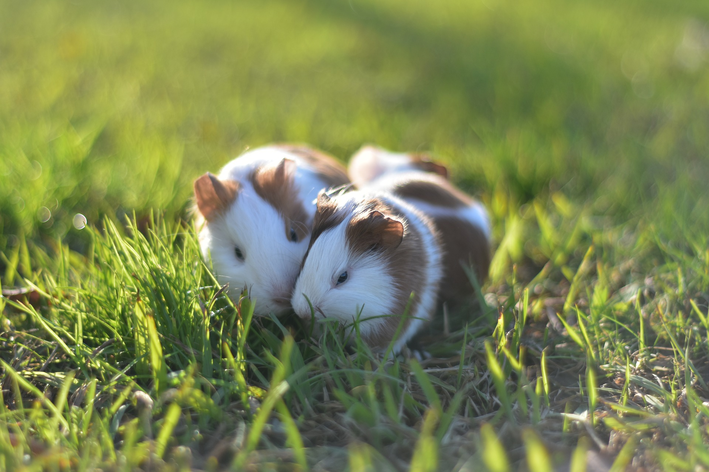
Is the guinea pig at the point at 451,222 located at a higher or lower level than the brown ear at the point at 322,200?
lower

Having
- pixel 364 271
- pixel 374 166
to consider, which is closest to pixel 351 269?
pixel 364 271

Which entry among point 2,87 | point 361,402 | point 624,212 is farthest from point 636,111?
point 2,87

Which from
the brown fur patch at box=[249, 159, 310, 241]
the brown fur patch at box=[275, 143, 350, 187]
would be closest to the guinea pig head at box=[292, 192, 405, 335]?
the brown fur patch at box=[249, 159, 310, 241]

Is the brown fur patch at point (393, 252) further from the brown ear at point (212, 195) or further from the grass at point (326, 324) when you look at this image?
the brown ear at point (212, 195)

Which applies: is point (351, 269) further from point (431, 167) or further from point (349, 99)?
point (349, 99)

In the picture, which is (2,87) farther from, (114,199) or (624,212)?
(624,212)

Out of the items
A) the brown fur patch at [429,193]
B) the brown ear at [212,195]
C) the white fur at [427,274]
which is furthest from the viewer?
the brown fur patch at [429,193]

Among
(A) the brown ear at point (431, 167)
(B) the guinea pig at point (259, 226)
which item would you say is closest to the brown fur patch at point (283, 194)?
(B) the guinea pig at point (259, 226)
